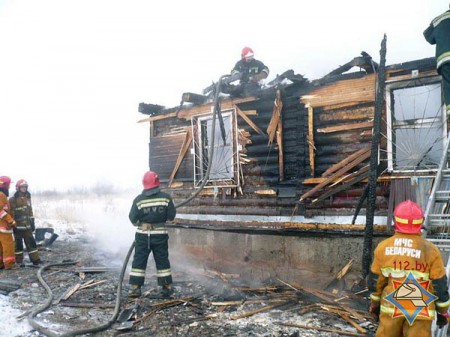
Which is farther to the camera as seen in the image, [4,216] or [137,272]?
[4,216]

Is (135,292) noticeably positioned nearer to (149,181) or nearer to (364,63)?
(149,181)

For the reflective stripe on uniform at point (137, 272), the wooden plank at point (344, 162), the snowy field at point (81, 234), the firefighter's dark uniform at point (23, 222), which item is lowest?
the snowy field at point (81, 234)

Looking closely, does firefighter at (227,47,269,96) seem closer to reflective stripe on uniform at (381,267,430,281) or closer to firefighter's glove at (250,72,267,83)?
firefighter's glove at (250,72,267,83)

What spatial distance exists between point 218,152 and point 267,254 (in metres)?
2.78

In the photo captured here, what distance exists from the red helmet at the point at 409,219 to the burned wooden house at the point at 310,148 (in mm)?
3069

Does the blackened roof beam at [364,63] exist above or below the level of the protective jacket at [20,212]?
above

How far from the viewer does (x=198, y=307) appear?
19.7ft

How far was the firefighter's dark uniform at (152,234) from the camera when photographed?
21.7 ft

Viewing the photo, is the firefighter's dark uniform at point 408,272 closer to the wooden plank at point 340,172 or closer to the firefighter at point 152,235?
the wooden plank at point 340,172

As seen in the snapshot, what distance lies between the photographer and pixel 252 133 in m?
8.36

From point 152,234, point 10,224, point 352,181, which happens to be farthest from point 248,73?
point 10,224

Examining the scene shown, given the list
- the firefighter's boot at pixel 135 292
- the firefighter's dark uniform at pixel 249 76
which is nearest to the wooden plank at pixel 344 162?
the firefighter's dark uniform at pixel 249 76

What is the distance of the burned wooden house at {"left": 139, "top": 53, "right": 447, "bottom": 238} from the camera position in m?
6.41

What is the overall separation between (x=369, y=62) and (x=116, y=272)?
7.02 m
